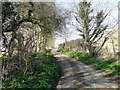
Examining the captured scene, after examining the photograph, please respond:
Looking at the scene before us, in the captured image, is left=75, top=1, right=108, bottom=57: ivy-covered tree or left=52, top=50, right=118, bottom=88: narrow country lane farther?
left=75, top=1, right=108, bottom=57: ivy-covered tree

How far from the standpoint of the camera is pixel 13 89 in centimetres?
337

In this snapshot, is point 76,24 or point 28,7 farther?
point 76,24

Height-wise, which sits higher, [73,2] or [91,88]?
[73,2]

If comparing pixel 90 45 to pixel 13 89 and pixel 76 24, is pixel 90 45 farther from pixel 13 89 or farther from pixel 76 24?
pixel 13 89

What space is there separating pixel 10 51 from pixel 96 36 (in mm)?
11538

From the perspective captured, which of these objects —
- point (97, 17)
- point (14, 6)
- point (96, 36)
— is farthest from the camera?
point (96, 36)

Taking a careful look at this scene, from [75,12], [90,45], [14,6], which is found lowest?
[90,45]

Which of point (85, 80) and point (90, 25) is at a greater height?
point (90, 25)

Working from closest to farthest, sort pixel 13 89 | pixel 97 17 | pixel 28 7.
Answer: pixel 13 89 → pixel 28 7 → pixel 97 17

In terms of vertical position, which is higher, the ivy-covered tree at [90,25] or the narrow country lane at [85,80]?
the ivy-covered tree at [90,25]

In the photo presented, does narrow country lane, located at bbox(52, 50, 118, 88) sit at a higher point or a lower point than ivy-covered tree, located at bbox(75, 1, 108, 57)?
lower

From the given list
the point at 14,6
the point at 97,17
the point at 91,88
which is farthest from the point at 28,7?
the point at 97,17

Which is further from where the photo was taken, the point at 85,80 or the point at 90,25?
the point at 90,25

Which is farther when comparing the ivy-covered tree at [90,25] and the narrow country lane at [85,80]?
the ivy-covered tree at [90,25]
